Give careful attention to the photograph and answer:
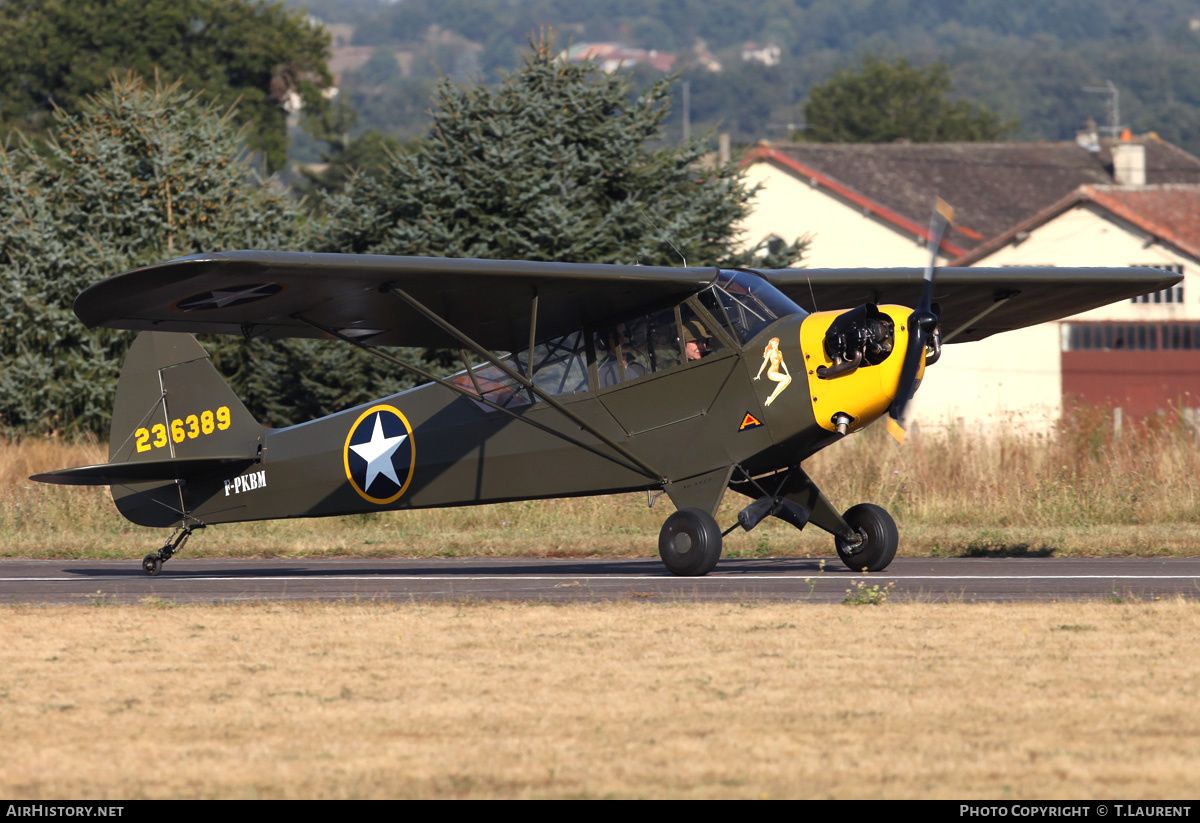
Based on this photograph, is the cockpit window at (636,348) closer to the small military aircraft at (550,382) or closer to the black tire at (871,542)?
the small military aircraft at (550,382)

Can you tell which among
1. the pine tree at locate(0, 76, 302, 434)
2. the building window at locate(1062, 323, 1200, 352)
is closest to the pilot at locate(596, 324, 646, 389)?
the pine tree at locate(0, 76, 302, 434)

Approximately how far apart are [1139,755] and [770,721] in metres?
1.42

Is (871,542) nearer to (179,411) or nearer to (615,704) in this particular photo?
(615,704)

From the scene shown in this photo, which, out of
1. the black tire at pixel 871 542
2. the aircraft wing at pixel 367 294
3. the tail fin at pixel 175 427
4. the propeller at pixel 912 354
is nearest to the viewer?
the aircraft wing at pixel 367 294

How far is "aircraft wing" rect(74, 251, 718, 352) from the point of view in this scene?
1055 centimetres

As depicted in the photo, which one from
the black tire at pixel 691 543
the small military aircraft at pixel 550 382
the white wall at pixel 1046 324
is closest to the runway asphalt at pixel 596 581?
the black tire at pixel 691 543

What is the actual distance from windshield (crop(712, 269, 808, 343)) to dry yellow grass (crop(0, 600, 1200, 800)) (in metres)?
2.97

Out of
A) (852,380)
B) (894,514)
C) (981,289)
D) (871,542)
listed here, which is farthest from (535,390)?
(894,514)

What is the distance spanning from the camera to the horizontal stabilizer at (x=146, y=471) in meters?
12.8

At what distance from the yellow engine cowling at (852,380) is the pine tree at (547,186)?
11.9 metres

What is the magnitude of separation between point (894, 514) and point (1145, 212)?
31.8 meters

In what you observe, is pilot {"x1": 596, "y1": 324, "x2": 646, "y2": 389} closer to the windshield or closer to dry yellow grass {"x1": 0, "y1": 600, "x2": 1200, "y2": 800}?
the windshield

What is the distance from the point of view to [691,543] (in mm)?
11461
